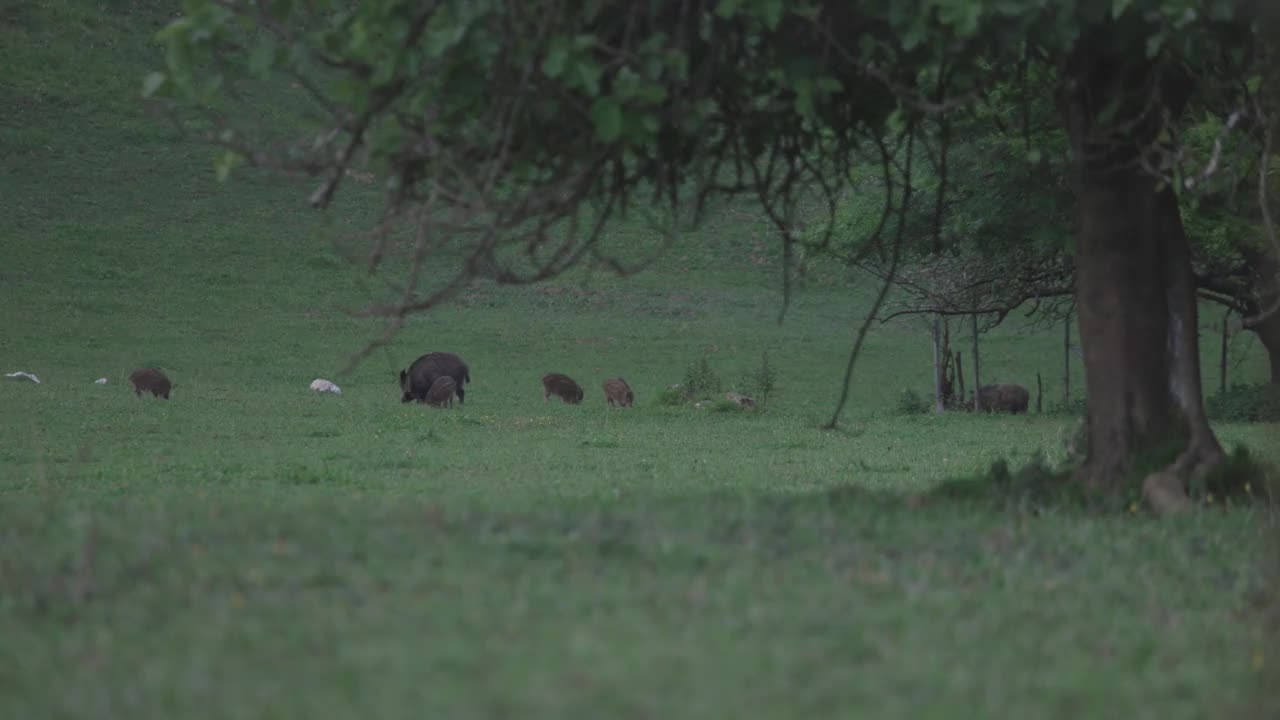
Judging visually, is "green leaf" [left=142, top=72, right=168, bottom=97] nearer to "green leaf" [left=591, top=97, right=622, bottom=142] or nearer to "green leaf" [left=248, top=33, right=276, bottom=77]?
"green leaf" [left=248, top=33, right=276, bottom=77]

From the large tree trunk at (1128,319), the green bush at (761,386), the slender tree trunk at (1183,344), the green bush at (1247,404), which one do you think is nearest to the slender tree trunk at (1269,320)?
the green bush at (1247,404)

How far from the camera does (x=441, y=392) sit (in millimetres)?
27953

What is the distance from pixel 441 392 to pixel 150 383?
540cm

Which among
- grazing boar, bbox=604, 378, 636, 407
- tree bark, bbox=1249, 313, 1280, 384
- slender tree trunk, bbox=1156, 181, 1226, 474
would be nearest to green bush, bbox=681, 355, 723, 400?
grazing boar, bbox=604, 378, 636, 407

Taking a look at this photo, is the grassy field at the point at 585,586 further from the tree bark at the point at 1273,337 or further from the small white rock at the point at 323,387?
the small white rock at the point at 323,387

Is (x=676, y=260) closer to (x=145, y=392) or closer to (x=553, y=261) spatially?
(x=145, y=392)

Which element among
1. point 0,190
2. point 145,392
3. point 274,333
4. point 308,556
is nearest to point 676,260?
point 274,333

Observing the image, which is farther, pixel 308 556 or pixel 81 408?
pixel 81 408

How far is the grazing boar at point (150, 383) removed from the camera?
88.3 feet

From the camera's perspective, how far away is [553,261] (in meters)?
7.45

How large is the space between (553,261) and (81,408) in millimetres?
17971

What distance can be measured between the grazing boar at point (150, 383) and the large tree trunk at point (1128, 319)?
20.9 metres

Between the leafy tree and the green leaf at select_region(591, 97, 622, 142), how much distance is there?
0.6 inches

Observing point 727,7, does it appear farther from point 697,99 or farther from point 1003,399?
point 1003,399
